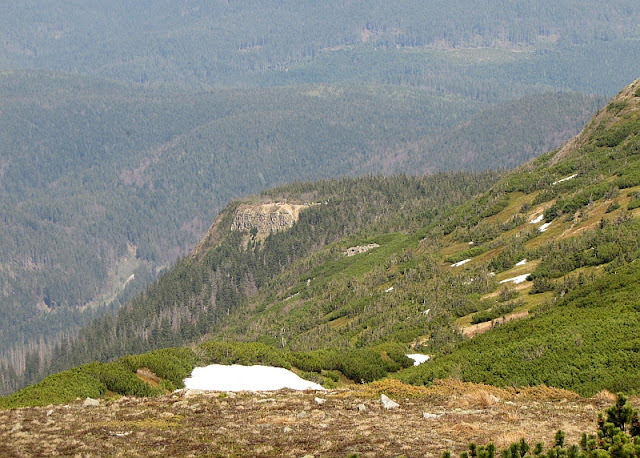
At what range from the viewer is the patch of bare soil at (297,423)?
31016 millimetres

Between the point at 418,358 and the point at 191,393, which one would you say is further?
the point at 418,358

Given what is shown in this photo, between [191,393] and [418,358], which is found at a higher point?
[191,393]

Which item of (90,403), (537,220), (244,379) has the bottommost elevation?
(244,379)

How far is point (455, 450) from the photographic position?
29938 mm

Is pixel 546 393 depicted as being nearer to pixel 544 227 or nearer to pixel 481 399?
pixel 481 399

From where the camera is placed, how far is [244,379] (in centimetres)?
5259

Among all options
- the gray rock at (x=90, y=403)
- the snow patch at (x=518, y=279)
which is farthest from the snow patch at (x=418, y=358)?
the gray rock at (x=90, y=403)

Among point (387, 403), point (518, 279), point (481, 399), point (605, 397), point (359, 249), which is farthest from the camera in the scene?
point (359, 249)

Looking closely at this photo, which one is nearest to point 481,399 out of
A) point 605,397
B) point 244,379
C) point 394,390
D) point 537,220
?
point 605,397

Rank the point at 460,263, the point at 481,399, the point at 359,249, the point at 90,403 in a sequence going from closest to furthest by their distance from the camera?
the point at 481,399 < the point at 90,403 < the point at 460,263 < the point at 359,249

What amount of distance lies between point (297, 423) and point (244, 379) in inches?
717

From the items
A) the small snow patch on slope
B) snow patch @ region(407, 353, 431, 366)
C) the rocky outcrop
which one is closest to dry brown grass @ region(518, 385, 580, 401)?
snow patch @ region(407, 353, 431, 366)

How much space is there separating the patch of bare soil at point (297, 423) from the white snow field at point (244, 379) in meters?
8.29

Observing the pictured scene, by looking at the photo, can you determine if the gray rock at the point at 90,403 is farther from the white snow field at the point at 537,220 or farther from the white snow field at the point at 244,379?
the white snow field at the point at 537,220
